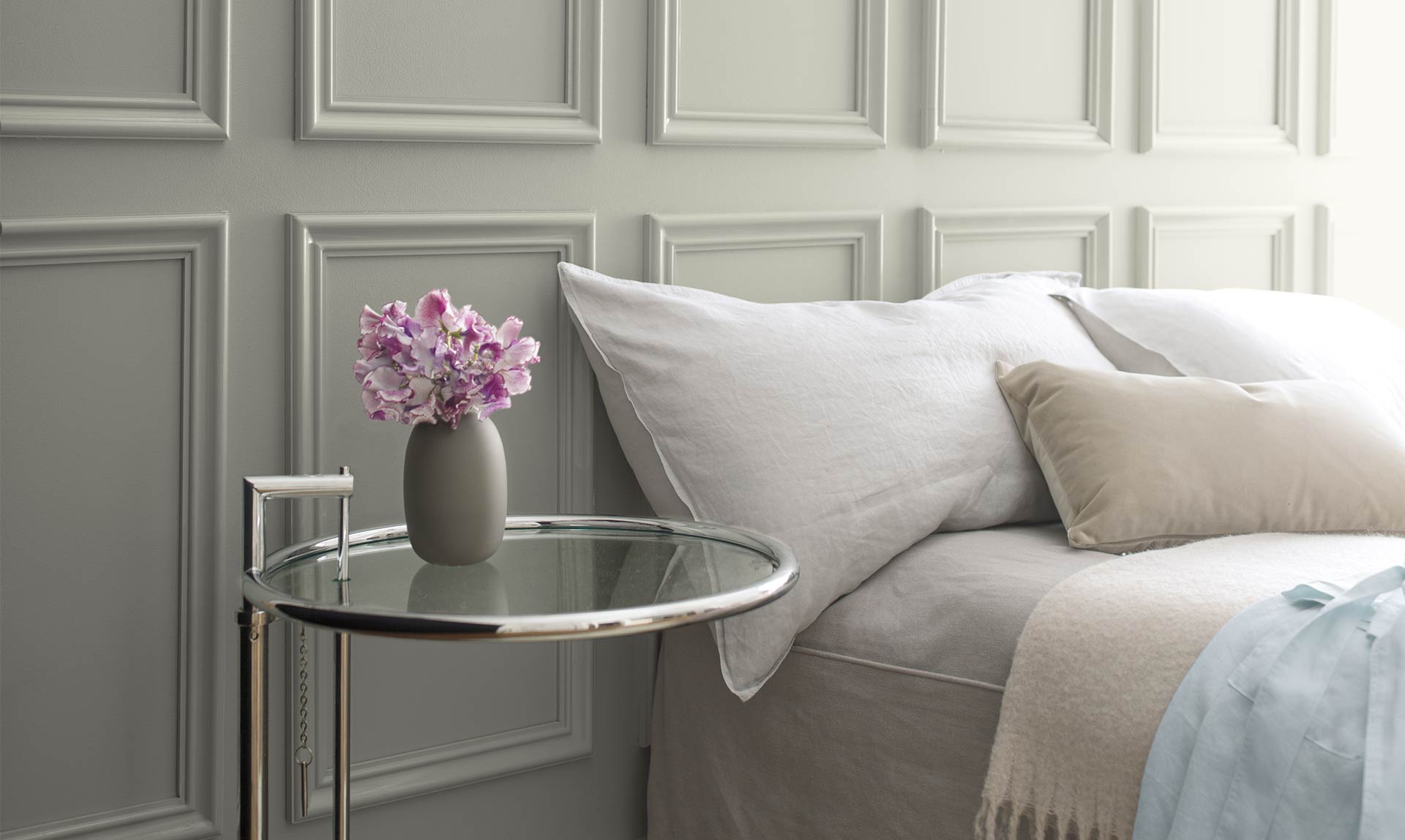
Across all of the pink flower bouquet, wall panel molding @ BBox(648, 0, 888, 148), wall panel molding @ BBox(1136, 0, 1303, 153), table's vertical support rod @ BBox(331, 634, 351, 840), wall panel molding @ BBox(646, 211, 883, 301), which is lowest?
table's vertical support rod @ BBox(331, 634, 351, 840)

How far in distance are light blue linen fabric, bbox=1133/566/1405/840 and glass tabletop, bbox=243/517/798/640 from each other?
0.40 meters

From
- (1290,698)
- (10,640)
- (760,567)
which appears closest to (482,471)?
(760,567)

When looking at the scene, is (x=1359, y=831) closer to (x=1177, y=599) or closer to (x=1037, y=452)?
(x=1177, y=599)

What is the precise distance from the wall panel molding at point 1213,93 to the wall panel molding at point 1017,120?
101 mm

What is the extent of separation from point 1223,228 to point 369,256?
1.93 meters

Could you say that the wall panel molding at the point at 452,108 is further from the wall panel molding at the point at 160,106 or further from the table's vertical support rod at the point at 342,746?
the table's vertical support rod at the point at 342,746

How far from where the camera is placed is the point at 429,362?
4.26ft

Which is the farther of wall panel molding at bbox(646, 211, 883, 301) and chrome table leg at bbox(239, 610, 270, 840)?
wall panel molding at bbox(646, 211, 883, 301)

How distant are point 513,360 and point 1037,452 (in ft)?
2.54

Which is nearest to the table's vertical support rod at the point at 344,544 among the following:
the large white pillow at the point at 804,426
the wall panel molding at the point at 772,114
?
the large white pillow at the point at 804,426

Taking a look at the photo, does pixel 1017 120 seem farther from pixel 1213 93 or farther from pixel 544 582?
pixel 544 582

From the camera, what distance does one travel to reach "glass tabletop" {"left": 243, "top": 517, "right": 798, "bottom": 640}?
1110mm

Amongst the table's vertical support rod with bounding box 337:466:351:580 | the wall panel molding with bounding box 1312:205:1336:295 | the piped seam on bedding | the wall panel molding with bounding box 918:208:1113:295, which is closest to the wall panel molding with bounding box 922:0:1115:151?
the wall panel molding with bounding box 918:208:1113:295

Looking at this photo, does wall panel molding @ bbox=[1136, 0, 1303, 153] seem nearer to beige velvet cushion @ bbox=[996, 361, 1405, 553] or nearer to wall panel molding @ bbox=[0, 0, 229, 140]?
beige velvet cushion @ bbox=[996, 361, 1405, 553]
